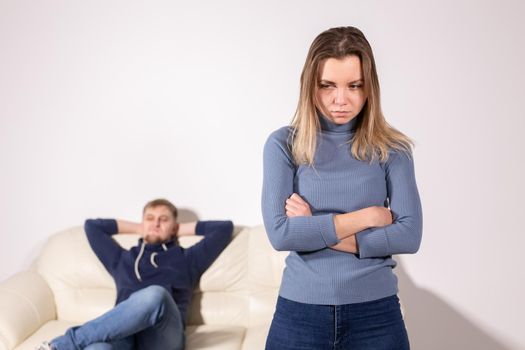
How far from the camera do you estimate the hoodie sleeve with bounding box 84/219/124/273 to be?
2.80 metres

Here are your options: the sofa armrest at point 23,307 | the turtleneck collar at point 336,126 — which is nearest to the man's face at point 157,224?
the sofa armrest at point 23,307

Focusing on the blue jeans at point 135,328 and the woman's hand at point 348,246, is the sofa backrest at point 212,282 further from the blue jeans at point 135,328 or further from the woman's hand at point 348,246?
the woman's hand at point 348,246

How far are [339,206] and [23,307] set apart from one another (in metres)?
1.82

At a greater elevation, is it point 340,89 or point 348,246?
point 340,89

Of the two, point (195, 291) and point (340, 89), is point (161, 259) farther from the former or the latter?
point (340, 89)

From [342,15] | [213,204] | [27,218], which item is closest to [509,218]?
[342,15]

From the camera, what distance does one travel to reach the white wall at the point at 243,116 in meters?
2.89

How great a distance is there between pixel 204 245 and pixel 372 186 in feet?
4.94

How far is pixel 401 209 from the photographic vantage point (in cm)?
148

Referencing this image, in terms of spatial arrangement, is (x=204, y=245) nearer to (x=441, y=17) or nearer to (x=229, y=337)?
(x=229, y=337)

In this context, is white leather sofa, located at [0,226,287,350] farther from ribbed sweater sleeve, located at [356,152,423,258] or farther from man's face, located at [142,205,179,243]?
ribbed sweater sleeve, located at [356,152,423,258]

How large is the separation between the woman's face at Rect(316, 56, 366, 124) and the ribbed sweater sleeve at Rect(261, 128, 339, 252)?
5.8 inches

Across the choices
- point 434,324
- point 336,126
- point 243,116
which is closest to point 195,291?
point 243,116

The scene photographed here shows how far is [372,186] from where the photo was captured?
1.43 meters
